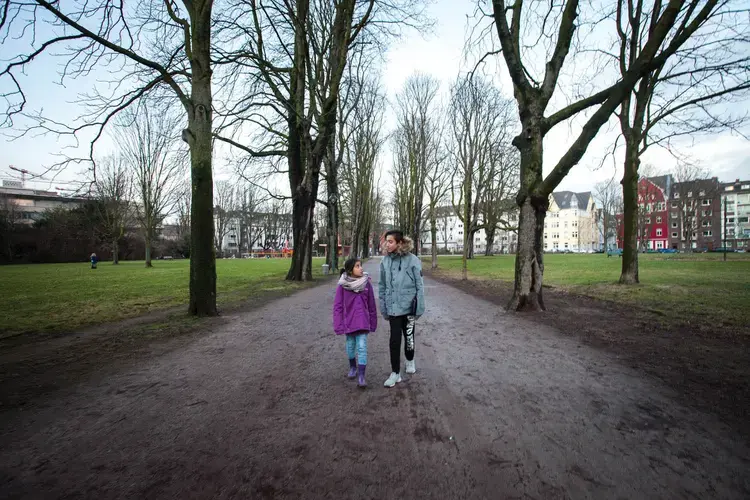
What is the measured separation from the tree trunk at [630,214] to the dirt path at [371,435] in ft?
33.1

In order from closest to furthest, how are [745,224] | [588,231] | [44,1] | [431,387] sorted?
[431,387] < [44,1] < [745,224] < [588,231]

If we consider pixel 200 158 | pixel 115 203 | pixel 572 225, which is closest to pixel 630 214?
pixel 200 158

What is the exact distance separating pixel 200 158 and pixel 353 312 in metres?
6.66

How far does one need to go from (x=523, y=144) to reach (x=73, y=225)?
49.7m

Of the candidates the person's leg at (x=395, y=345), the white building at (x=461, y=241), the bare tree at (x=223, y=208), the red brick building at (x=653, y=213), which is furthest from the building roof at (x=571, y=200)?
the person's leg at (x=395, y=345)

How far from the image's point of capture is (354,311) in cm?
448

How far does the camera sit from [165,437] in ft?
10.4

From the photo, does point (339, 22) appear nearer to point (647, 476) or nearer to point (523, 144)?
point (523, 144)

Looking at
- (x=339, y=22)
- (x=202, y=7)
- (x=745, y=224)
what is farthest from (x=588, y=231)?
(x=202, y=7)

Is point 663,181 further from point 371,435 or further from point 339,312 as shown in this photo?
point 371,435

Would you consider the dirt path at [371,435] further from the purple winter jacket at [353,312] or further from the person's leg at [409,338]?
the purple winter jacket at [353,312]

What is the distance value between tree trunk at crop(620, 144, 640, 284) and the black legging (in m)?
12.0

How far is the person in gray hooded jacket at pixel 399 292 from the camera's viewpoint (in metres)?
4.48

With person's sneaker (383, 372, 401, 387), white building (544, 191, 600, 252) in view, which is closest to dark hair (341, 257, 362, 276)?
person's sneaker (383, 372, 401, 387)
